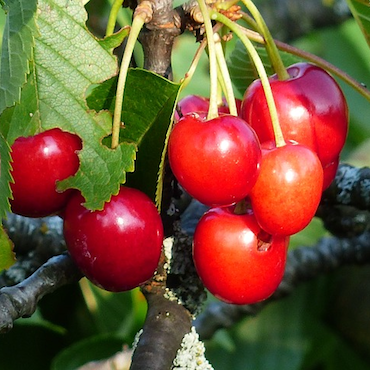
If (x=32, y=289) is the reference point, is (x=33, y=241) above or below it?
below

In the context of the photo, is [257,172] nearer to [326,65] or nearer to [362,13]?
[326,65]

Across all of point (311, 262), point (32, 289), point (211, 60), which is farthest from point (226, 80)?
point (311, 262)

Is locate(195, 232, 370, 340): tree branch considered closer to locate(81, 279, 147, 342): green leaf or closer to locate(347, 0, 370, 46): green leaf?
locate(81, 279, 147, 342): green leaf

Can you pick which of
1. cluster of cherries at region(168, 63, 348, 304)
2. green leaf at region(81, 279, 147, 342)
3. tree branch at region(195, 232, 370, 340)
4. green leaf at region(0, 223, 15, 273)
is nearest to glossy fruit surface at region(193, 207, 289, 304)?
cluster of cherries at region(168, 63, 348, 304)

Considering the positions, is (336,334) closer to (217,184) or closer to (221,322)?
(221,322)

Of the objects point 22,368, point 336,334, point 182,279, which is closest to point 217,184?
point 182,279

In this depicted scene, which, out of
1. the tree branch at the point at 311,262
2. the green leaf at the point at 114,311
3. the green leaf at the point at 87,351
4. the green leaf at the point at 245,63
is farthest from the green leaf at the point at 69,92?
the tree branch at the point at 311,262
